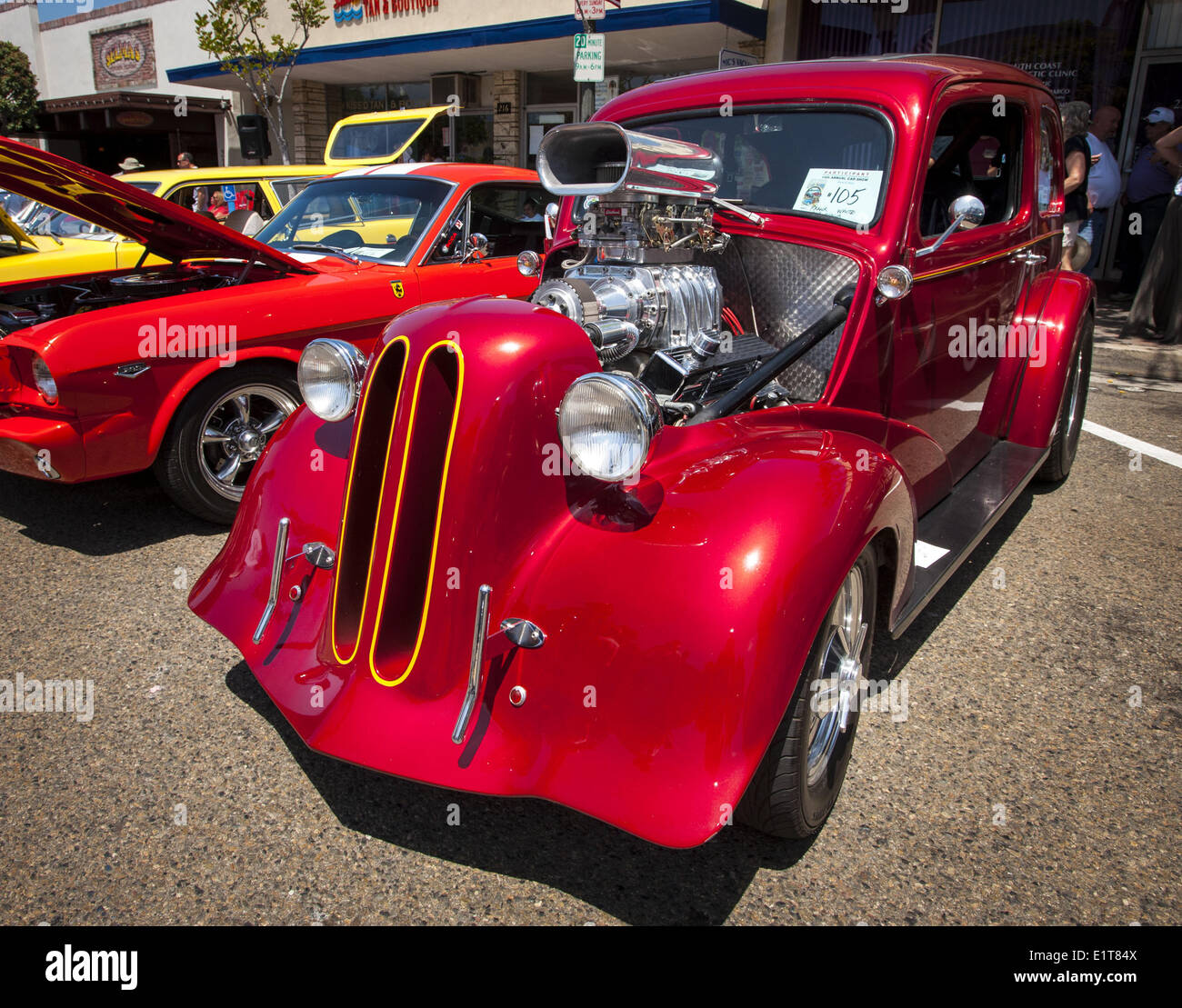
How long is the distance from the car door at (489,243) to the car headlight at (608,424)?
314 centimetres

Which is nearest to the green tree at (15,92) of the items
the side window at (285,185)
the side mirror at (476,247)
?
the side window at (285,185)

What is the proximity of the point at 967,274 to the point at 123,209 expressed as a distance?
12.1 feet

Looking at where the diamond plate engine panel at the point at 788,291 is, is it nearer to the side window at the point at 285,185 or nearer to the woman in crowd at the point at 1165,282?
the side window at the point at 285,185

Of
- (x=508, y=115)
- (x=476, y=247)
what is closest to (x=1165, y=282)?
(x=476, y=247)

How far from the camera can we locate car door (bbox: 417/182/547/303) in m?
4.83

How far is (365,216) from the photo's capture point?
16.7 feet

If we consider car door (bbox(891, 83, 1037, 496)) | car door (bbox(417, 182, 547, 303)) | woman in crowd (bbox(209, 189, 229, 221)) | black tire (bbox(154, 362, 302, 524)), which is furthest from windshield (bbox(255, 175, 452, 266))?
car door (bbox(891, 83, 1037, 496))

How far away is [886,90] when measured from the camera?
2.82 metres

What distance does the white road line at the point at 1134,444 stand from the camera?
5016mm

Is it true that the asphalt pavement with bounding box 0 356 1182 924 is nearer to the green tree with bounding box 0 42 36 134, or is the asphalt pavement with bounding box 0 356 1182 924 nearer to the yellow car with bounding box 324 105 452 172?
the yellow car with bounding box 324 105 452 172

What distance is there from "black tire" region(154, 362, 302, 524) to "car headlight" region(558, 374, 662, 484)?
239cm

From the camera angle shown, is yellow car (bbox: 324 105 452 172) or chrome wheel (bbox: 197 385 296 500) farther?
yellow car (bbox: 324 105 452 172)

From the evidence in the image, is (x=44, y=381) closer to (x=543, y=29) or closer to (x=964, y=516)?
(x=964, y=516)

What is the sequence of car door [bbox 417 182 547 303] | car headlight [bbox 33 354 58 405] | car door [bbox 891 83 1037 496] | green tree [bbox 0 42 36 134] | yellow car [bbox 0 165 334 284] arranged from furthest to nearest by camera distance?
1. green tree [bbox 0 42 36 134]
2. yellow car [bbox 0 165 334 284]
3. car door [bbox 417 182 547 303]
4. car headlight [bbox 33 354 58 405]
5. car door [bbox 891 83 1037 496]
